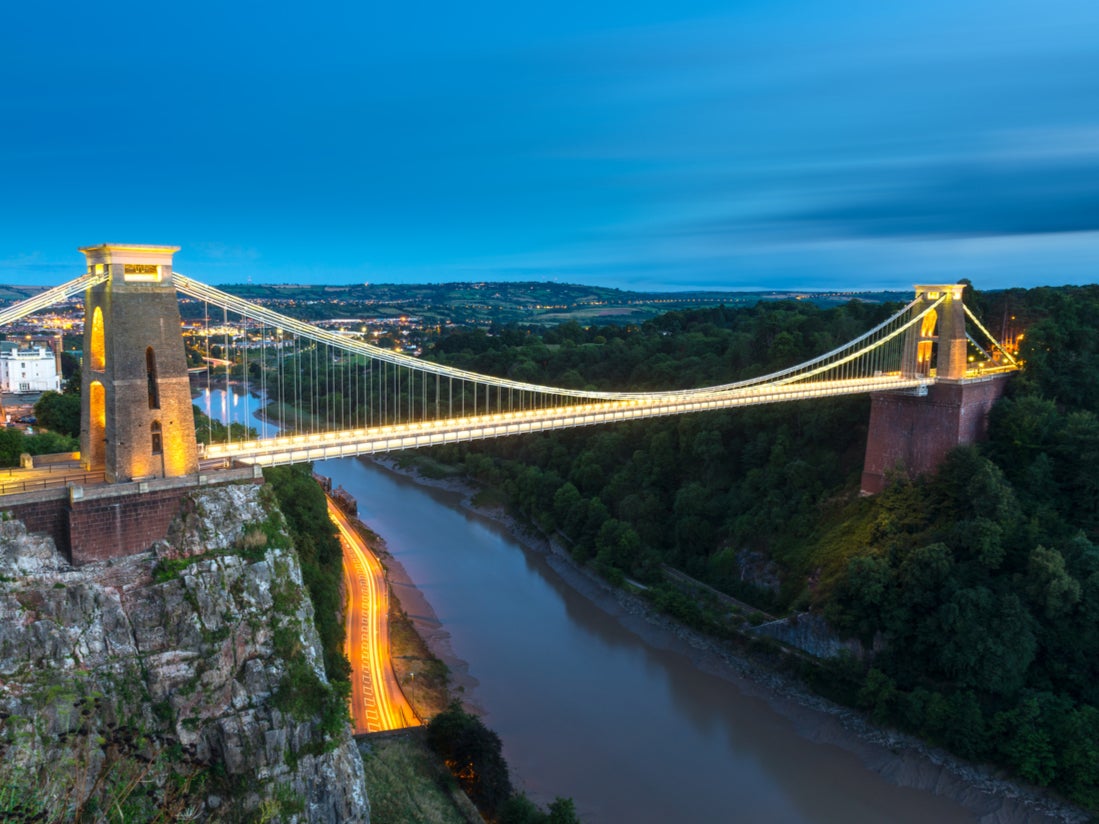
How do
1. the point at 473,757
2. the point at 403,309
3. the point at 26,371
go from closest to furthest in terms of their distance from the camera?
the point at 473,757 → the point at 26,371 → the point at 403,309

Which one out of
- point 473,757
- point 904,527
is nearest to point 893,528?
point 904,527

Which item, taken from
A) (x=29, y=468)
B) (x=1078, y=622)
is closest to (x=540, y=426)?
(x=29, y=468)

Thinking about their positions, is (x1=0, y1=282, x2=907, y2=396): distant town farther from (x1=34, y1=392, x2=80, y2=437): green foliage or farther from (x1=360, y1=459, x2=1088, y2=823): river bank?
(x1=360, y1=459, x2=1088, y2=823): river bank

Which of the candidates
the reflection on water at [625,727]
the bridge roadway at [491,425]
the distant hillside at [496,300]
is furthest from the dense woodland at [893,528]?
the distant hillside at [496,300]

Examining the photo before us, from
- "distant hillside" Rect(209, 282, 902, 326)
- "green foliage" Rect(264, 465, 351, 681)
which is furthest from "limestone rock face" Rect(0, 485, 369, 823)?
"distant hillside" Rect(209, 282, 902, 326)

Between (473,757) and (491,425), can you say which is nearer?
(473,757)

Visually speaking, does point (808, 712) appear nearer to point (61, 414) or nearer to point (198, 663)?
point (198, 663)

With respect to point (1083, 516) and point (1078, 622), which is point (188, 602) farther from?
point (1083, 516)
